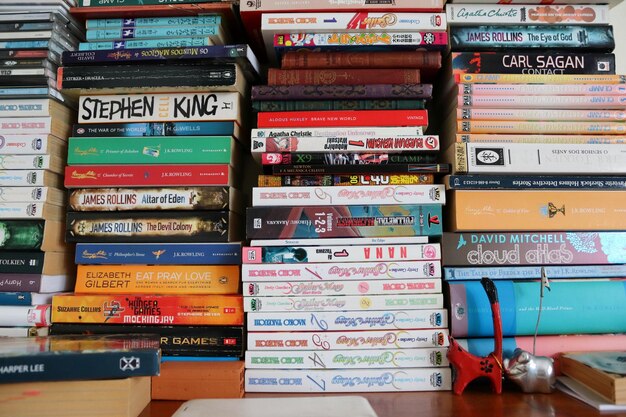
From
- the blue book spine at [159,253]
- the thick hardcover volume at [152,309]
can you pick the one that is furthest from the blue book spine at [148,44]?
the thick hardcover volume at [152,309]

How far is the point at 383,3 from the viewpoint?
0.94m

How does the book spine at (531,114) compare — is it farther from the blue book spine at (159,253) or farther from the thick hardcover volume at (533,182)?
the blue book spine at (159,253)

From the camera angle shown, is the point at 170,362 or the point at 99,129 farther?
the point at 99,129

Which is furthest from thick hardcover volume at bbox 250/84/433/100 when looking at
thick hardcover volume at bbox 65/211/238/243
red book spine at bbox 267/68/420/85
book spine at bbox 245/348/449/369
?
book spine at bbox 245/348/449/369

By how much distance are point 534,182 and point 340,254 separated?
0.40 m

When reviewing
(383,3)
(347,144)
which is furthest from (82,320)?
(383,3)

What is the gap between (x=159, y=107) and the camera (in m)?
0.98

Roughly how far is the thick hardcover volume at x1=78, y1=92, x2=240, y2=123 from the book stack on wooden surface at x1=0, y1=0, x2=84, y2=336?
0.08m

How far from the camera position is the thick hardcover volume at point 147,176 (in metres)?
0.94

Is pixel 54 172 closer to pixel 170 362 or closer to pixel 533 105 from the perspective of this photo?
pixel 170 362

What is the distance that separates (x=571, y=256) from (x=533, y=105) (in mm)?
302

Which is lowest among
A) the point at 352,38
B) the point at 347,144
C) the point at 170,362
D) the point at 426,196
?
the point at 170,362

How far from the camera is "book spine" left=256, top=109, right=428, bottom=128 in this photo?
3.03 ft

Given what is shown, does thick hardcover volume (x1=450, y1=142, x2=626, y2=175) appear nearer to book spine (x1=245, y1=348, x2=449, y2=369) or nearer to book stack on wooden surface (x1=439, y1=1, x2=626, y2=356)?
book stack on wooden surface (x1=439, y1=1, x2=626, y2=356)
